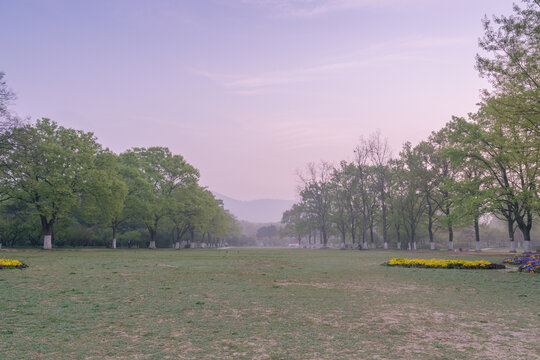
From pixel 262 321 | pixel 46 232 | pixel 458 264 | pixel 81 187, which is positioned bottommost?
pixel 458 264

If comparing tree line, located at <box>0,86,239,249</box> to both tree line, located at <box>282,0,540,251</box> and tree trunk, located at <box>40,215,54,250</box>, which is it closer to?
tree trunk, located at <box>40,215,54,250</box>

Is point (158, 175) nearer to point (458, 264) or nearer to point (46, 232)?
point (46, 232)

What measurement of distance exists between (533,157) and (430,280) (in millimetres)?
19288

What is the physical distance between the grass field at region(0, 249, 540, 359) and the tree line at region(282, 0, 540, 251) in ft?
44.6

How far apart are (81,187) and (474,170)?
49.9 meters

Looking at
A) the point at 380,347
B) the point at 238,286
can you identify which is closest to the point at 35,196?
the point at 238,286

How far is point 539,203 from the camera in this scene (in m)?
29.4

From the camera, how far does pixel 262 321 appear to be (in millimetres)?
7969

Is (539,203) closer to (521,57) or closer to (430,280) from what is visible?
(521,57)

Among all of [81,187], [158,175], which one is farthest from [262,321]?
[158,175]

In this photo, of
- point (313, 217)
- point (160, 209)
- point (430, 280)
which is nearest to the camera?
point (430, 280)

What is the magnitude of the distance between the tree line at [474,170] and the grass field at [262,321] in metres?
13.6

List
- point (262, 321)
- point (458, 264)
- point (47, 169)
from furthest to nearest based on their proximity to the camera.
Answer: point (47, 169), point (458, 264), point (262, 321)

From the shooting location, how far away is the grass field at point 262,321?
5863mm
